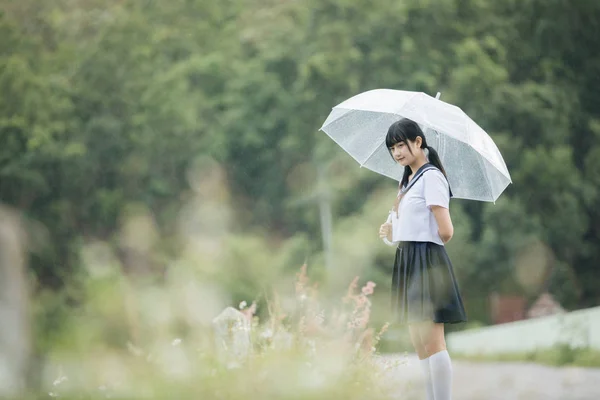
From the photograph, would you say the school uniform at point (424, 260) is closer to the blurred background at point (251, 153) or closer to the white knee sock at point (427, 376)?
the white knee sock at point (427, 376)

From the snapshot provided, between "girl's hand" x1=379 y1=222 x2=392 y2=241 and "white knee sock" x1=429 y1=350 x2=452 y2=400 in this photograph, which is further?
"girl's hand" x1=379 y1=222 x2=392 y2=241

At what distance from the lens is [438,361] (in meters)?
3.82

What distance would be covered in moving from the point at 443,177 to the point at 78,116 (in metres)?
21.1

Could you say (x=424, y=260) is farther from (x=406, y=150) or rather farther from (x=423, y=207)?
(x=406, y=150)

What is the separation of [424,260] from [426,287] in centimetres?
11

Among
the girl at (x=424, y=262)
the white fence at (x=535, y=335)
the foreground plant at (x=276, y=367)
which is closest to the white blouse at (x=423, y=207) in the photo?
the girl at (x=424, y=262)

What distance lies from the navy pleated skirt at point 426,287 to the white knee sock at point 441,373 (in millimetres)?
146

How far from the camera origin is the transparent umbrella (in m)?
4.10

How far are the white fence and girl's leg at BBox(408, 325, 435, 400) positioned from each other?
796cm

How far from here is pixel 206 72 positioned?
24.9 meters

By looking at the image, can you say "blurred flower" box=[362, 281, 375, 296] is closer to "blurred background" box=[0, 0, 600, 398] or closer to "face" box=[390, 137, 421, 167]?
"face" box=[390, 137, 421, 167]

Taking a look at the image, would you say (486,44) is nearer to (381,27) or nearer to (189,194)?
(381,27)

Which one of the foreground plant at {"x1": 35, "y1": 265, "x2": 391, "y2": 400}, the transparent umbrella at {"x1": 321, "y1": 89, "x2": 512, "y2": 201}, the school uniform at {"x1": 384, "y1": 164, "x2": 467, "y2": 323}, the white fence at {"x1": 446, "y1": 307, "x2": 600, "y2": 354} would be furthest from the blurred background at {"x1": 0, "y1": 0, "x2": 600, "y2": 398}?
the school uniform at {"x1": 384, "y1": 164, "x2": 467, "y2": 323}

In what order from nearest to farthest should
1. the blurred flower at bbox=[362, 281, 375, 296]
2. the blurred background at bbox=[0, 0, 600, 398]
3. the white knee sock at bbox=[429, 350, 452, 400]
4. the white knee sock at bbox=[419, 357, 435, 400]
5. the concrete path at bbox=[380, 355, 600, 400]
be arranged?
the white knee sock at bbox=[429, 350, 452, 400], the white knee sock at bbox=[419, 357, 435, 400], the blurred flower at bbox=[362, 281, 375, 296], the concrete path at bbox=[380, 355, 600, 400], the blurred background at bbox=[0, 0, 600, 398]
